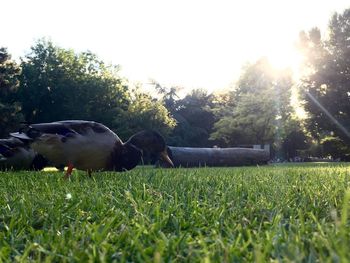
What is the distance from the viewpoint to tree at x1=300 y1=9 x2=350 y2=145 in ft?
112

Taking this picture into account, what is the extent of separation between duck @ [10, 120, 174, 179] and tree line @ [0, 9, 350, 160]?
17244mm

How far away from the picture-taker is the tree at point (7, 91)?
20.9 m

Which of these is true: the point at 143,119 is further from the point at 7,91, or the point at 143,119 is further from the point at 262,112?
the point at 262,112

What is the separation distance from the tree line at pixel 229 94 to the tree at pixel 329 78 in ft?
0.27

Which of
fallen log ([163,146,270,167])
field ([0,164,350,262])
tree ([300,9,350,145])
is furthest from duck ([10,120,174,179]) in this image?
tree ([300,9,350,145])

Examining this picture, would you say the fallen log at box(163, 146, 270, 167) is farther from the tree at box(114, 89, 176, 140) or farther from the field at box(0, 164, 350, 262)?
the field at box(0, 164, 350, 262)

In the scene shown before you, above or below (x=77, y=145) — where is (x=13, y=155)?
below

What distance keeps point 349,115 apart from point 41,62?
27.4m

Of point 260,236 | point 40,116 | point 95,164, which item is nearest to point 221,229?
point 260,236

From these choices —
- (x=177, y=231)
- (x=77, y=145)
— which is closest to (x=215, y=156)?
(x=77, y=145)

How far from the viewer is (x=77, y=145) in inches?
219

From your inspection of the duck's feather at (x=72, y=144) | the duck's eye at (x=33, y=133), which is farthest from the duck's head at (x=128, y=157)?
the duck's eye at (x=33, y=133)

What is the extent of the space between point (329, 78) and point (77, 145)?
111 feet

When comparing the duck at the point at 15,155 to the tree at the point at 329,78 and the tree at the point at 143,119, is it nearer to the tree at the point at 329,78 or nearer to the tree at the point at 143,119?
the tree at the point at 143,119
